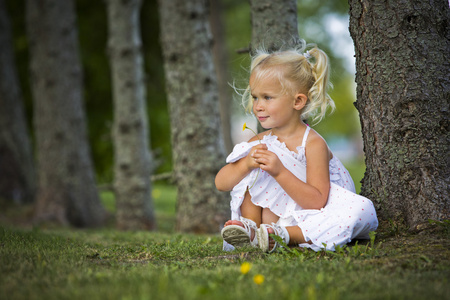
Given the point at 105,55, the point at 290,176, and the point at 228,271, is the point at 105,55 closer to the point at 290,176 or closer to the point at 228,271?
the point at 290,176

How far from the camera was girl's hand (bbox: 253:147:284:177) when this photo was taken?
10.7ft

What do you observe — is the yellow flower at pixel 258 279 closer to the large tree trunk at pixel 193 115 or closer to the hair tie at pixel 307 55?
the hair tie at pixel 307 55

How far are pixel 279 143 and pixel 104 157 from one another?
13161 millimetres

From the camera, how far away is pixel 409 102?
3.34 meters

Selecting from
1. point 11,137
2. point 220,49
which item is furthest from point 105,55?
point 11,137

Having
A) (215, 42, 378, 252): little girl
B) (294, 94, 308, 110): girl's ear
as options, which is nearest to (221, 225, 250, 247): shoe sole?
(215, 42, 378, 252): little girl

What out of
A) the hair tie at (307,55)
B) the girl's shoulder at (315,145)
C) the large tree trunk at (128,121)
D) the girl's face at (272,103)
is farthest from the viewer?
the large tree trunk at (128,121)

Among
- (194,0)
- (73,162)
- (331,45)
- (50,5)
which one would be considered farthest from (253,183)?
(331,45)

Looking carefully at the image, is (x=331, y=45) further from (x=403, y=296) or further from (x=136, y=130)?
(x=403, y=296)

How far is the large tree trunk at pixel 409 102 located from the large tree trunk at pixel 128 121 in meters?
5.84

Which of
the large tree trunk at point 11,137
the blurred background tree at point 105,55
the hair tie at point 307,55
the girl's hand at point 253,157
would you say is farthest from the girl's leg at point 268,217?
the blurred background tree at point 105,55

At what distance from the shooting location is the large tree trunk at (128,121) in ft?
28.3

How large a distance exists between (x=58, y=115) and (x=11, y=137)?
243 cm

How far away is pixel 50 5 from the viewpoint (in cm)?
909
